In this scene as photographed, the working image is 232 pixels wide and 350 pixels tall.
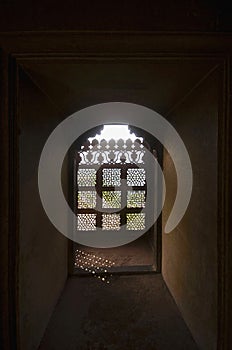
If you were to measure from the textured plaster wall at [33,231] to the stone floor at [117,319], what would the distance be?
155 millimetres

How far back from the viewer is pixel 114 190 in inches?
Result: 167

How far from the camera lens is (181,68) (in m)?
1.32

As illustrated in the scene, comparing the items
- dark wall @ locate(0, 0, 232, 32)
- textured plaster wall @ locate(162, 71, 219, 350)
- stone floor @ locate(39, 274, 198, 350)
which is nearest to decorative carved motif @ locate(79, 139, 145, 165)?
textured plaster wall @ locate(162, 71, 219, 350)

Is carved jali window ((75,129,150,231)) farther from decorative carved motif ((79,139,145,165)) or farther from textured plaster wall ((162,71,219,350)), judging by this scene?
textured plaster wall ((162,71,219,350))

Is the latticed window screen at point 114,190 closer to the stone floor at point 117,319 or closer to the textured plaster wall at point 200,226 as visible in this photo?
the stone floor at point 117,319

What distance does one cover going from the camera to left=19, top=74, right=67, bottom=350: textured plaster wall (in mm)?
1331

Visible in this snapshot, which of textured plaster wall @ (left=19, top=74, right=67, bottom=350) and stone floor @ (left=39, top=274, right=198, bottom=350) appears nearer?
textured plaster wall @ (left=19, top=74, right=67, bottom=350)

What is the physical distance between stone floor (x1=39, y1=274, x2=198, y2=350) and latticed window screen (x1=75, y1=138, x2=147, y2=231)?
1.60 meters

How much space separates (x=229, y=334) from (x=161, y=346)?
696 millimetres

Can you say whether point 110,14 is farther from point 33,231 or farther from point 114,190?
point 114,190

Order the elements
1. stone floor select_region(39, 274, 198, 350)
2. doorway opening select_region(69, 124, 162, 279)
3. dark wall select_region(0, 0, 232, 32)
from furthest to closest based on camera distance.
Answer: doorway opening select_region(69, 124, 162, 279), stone floor select_region(39, 274, 198, 350), dark wall select_region(0, 0, 232, 32)

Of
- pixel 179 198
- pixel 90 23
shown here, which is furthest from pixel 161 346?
pixel 90 23

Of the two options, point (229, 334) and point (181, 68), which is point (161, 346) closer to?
point (229, 334)

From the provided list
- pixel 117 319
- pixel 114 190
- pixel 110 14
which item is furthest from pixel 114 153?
pixel 110 14
